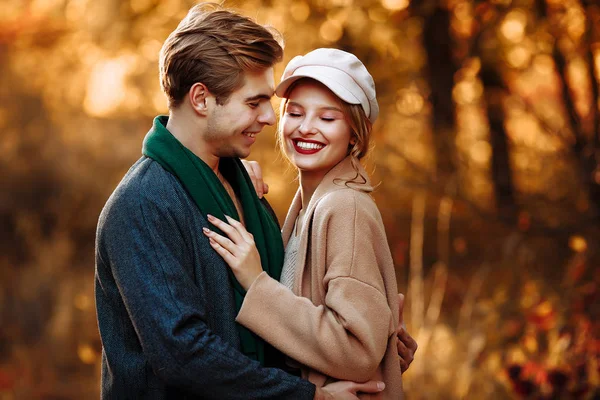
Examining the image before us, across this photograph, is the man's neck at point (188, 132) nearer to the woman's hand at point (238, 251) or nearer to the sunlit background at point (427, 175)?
the woman's hand at point (238, 251)

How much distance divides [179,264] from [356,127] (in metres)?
0.84

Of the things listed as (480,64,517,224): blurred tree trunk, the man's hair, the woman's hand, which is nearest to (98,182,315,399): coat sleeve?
the woman's hand

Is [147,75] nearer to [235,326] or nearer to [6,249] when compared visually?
[6,249]

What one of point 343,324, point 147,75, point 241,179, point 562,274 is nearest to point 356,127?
point 241,179

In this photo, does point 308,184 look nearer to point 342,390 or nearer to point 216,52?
point 216,52

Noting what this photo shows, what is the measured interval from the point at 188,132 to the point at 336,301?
733 millimetres

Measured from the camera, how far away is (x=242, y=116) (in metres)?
2.59

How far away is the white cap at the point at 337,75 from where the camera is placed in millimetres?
2678

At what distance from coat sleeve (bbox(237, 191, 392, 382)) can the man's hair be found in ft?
1.98

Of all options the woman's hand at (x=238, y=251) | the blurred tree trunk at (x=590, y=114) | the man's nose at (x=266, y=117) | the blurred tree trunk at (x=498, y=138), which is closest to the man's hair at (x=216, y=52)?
the man's nose at (x=266, y=117)

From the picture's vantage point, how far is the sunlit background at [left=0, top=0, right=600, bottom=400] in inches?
191

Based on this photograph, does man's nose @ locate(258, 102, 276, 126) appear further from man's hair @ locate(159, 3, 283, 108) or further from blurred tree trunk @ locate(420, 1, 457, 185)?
blurred tree trunk @ locate(420, 1, 457, 185)

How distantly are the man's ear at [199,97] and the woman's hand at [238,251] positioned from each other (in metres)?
0.36

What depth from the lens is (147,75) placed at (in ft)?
24.4
